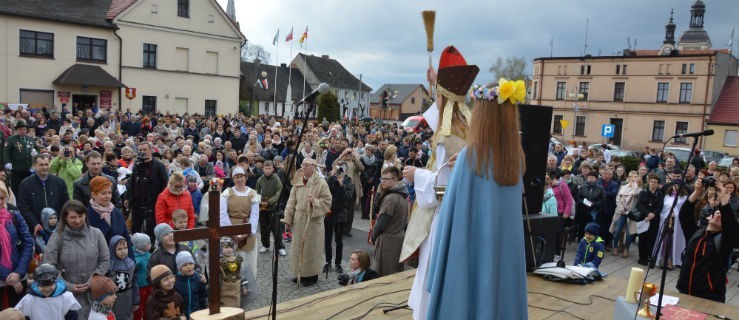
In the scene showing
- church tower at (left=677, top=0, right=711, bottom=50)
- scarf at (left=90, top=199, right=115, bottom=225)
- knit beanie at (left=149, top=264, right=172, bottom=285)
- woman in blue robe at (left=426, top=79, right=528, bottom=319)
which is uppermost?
church tower at (left=677, top=0, right=711, bottom=50)

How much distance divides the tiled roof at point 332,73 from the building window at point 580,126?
2948 cm

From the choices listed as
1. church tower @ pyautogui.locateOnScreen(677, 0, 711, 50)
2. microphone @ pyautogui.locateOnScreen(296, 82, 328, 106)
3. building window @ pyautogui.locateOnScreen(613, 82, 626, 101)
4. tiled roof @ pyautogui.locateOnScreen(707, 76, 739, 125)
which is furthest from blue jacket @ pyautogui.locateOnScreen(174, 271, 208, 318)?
church tower @ pyautogui.locateOnScreen(677, 0, 711, 50)

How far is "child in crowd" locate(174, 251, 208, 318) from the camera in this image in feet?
17.9

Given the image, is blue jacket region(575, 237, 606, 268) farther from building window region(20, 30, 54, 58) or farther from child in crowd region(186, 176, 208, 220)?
building window region(20, 30, 54, 58)

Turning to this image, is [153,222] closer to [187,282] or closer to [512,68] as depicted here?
[187,282]

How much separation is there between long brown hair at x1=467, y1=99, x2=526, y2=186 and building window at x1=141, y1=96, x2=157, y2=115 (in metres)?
30.5

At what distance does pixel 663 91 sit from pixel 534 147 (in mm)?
44266

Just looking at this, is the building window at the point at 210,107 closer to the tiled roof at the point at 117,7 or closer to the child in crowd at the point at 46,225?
the tiled roof at the point at 117,7

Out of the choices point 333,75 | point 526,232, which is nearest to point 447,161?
point 526,232

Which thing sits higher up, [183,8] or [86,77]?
[183,8]

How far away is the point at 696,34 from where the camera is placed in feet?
212

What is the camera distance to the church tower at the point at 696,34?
62312mm

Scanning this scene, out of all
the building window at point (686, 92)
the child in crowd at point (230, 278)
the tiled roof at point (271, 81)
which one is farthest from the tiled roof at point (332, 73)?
the child in crowd at point (230, 278)

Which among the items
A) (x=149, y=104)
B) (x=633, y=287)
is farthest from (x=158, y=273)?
(x=149, y=104)
